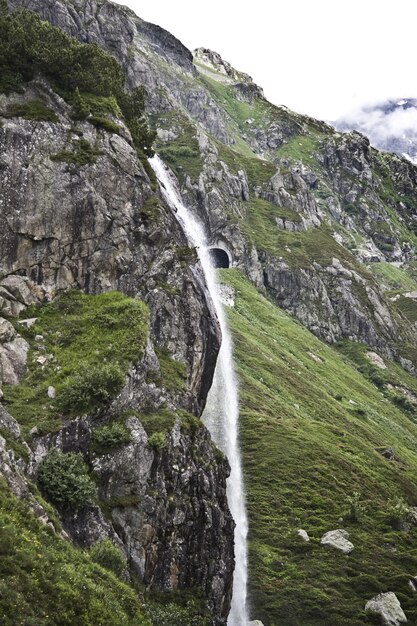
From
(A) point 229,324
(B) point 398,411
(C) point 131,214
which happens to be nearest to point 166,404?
(C) point 131,214

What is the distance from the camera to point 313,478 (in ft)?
223

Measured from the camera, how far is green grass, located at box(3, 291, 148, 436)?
31703mm

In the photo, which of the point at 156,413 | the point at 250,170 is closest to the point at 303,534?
the point at 156,413

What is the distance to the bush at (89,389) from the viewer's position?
105 ft

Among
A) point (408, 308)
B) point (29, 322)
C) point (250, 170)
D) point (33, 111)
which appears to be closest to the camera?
point (29, 322)

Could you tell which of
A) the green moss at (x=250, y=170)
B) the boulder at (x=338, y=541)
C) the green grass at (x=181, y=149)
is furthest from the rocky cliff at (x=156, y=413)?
the green moss at (x=250, y=170)

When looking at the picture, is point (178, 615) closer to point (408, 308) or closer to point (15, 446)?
point (15, 446)

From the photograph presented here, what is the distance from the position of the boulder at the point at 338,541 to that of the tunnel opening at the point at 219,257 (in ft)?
330

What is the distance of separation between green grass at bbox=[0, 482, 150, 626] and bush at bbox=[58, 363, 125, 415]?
8.88 meters

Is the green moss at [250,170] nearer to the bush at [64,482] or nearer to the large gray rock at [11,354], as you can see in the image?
the large gray rock at [11,354]

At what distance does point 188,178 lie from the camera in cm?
15988

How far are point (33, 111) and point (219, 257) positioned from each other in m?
107

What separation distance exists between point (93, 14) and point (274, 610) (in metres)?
190

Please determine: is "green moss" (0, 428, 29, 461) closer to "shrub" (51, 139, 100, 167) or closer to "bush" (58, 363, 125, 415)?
"bush" (58, 363, 125, 415)
